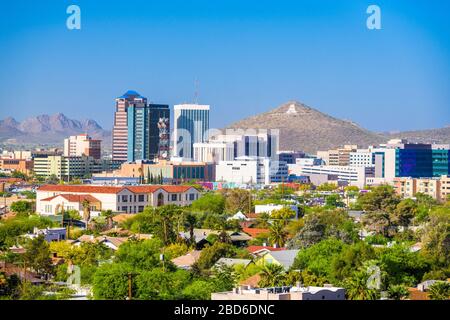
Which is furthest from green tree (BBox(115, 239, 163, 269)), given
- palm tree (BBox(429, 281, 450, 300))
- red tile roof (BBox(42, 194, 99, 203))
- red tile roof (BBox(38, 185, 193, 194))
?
red tile roof (BBox(38, 185, 193, 194))

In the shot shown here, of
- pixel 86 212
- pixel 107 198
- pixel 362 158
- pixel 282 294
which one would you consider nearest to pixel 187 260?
pixel 282 294

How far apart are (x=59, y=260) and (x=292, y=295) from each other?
1064 cm

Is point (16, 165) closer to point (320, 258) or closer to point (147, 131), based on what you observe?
point (147, 131)

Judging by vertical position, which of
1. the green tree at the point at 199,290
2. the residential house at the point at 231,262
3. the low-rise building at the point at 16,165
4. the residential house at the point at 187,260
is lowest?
the residential house at the point at 187,260

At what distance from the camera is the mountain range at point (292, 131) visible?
15412cm

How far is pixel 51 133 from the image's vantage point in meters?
179

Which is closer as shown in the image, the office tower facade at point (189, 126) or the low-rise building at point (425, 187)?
the low-rise building at point (425, 187)

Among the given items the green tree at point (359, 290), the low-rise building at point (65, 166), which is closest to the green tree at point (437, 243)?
the green tree at point (359, 290)

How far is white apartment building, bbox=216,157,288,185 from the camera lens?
83.4 m

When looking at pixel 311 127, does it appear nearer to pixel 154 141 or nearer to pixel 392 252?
pixel 154 141

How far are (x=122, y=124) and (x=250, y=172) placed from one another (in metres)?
24.3

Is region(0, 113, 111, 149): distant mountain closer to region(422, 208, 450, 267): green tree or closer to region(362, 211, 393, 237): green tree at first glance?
region(362, 211, 393, 237): green tree

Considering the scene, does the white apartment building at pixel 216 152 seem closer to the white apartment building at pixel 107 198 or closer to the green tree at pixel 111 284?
the white apartment building at pixel 107 198

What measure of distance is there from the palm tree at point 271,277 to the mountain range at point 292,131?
126365 mm
